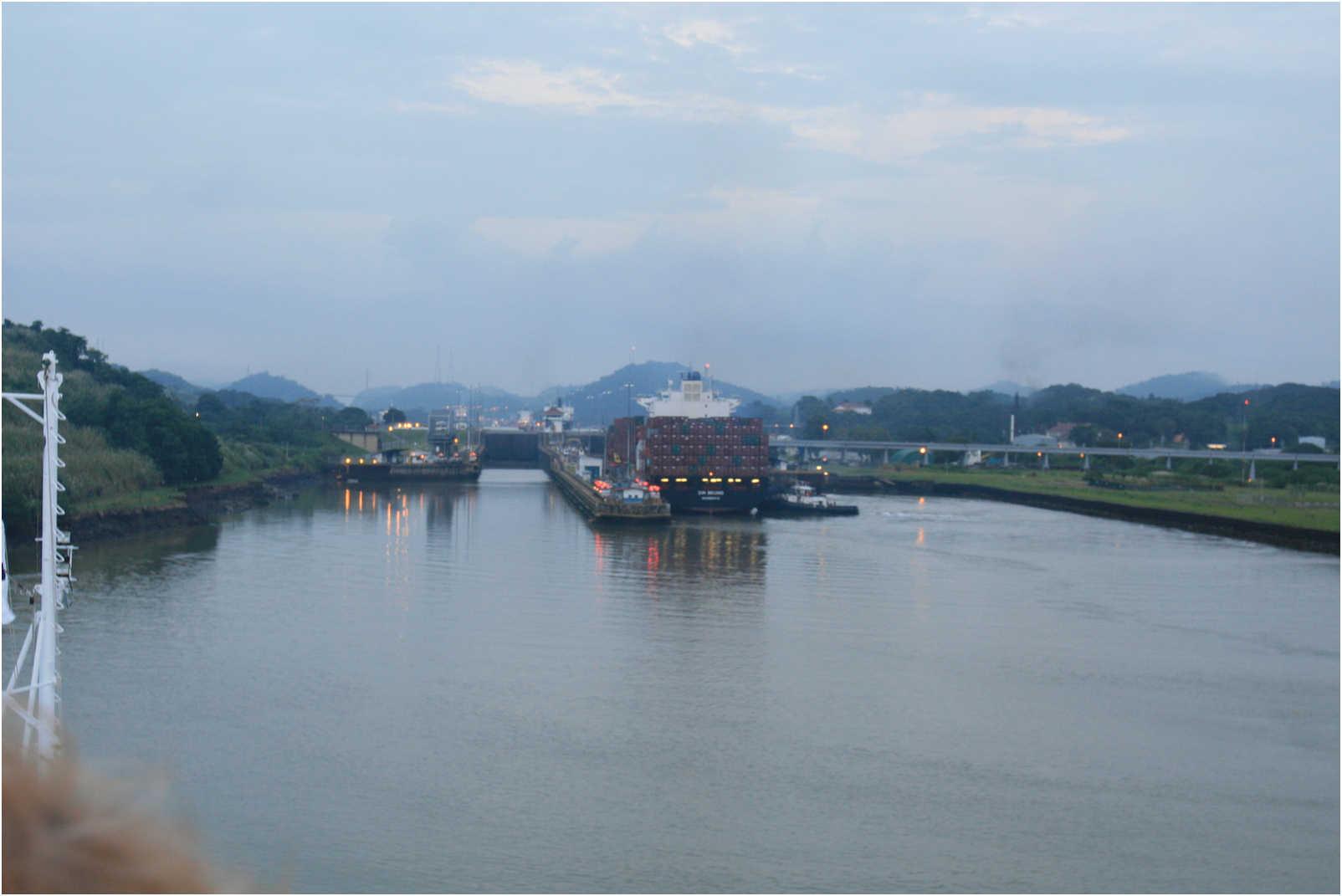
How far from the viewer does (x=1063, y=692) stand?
6824 mm

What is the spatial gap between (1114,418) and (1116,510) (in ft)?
82.8

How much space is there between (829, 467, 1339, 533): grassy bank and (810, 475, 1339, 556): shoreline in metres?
0.17

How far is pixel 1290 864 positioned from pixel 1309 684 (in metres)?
3.19

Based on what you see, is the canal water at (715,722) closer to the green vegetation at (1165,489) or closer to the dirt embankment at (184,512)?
the dirt embankment at (184,512)

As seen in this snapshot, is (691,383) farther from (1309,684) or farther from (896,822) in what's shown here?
(896,822)

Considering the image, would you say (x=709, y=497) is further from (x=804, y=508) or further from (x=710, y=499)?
(x=804, y=508)

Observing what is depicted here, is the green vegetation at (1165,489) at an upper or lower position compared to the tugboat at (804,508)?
upper

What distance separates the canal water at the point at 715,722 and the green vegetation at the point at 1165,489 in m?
6.91

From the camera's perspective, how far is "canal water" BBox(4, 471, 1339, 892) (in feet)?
14.2

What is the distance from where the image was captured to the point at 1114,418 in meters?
43.3

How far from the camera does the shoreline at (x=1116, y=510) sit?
50.4 feet

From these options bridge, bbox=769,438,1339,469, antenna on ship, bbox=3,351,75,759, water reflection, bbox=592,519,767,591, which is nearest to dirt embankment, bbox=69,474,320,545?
water reflection, bbox=592,519,767,591

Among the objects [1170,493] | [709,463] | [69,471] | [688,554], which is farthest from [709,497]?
[1170,493]

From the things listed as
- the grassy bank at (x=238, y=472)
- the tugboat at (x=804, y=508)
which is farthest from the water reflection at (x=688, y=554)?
the grassy bank at (x=238, y=472)
